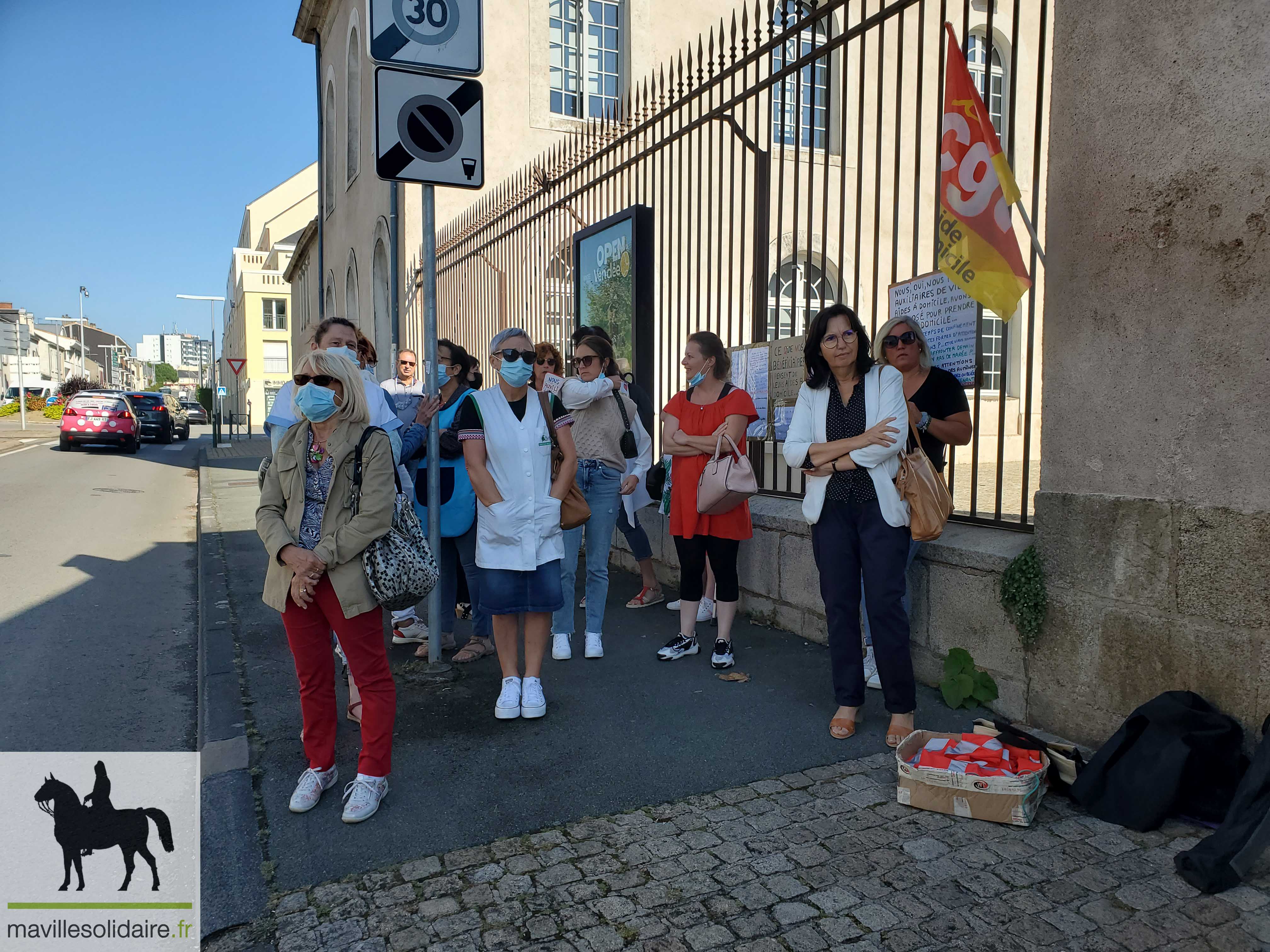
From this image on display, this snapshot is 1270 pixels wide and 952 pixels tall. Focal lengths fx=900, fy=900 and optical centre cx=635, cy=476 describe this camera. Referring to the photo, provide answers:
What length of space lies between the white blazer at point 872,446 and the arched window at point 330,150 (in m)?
20.7

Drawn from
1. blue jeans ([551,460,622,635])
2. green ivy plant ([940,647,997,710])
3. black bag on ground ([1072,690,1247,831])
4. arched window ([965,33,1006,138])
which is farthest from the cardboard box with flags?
arched window ([965,33,1006,138])

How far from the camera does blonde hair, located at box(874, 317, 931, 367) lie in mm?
4402

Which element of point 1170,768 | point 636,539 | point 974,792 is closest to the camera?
point 1170,768

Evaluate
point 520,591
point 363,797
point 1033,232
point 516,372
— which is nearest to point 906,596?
point 1033,232

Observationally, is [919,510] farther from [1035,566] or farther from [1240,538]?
[1240,538]

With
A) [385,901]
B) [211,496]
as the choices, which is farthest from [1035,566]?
[211,496]

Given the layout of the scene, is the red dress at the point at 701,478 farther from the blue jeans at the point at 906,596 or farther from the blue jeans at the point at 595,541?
the blue jeans at the point at 906,596

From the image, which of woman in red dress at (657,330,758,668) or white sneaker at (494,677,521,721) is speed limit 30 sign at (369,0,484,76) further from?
white sneaker at (494,677,521,721)

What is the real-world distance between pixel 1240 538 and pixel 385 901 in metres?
3.13

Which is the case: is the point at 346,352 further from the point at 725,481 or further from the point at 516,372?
the point at 725,481

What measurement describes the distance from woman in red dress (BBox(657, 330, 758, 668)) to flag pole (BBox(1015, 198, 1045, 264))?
5.35ft

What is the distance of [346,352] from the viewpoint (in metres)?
4.12

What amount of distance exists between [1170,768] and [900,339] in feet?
7.25

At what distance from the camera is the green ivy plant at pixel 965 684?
417 centimetres
